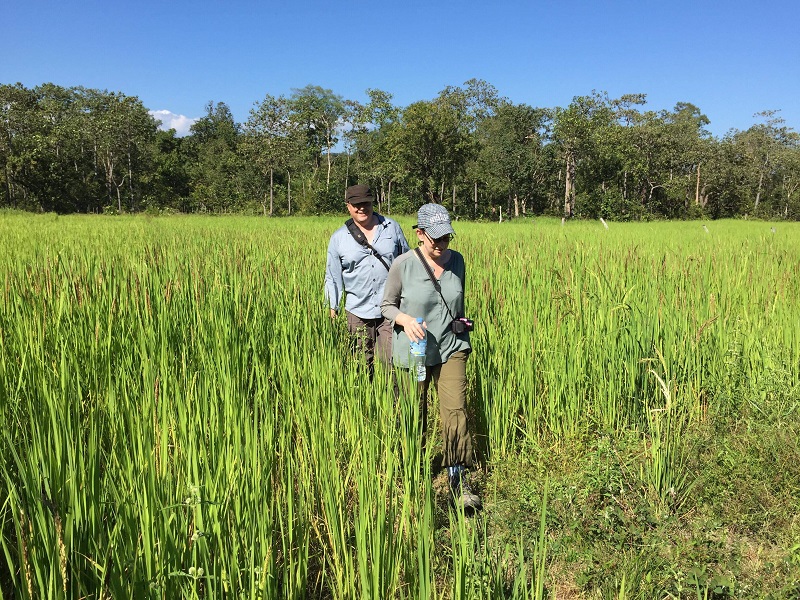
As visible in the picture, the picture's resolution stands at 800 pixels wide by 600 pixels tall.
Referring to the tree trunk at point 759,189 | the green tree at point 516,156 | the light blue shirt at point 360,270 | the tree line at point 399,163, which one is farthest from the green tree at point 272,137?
the tree trunk at point 759,189

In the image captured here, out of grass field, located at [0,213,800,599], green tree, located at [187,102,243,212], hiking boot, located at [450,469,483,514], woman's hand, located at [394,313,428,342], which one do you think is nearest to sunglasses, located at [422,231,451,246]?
Answer: woman's hand, located at [394,313,428,342]

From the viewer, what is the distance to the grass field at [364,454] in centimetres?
132

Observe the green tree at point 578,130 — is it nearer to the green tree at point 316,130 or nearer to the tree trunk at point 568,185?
the tree trunk at point 568,185

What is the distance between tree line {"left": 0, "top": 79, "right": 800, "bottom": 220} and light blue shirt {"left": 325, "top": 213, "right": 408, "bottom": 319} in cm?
2780

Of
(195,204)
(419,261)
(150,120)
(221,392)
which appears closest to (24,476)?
(221,392)

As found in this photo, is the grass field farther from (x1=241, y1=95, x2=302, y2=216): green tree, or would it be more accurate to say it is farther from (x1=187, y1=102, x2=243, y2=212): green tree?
(x1=187, y1=102, x2=243, y2=212): green tree

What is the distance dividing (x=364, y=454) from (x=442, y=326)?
1.00 metres

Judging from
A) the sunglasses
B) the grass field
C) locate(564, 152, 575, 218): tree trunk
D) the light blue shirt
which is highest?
locate(564, 152, 575, 218): tree trunk

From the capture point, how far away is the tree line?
32781 mm

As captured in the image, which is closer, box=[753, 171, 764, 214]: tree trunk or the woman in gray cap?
the woman in gray cap

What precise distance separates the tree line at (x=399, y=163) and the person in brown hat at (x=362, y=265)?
91.1 feet

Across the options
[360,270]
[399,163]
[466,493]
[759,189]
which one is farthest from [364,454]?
[759,189]

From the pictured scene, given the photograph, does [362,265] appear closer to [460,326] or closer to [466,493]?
[460,326]

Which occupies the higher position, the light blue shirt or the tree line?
the tree line
